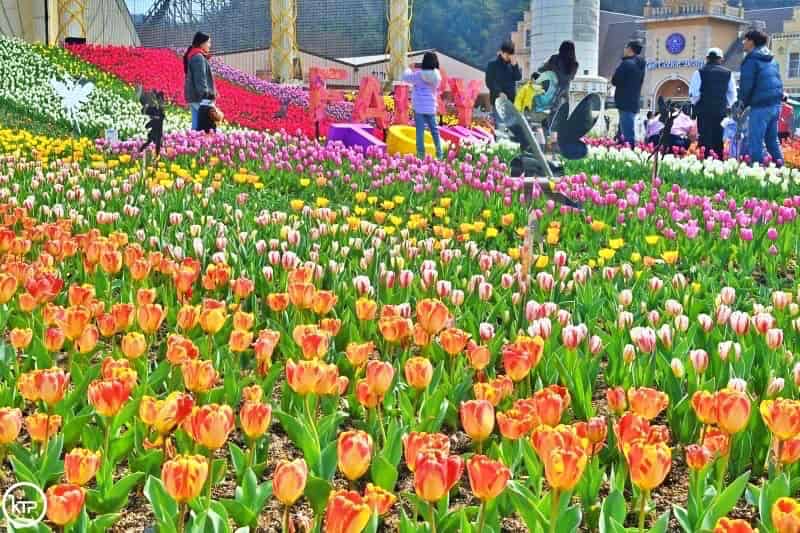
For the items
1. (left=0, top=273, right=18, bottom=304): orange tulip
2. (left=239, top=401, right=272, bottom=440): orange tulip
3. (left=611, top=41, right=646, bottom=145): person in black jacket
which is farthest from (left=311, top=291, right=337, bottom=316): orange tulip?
(left=611, top=41, right=646, bottom=145): person in black jacket

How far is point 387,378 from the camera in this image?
6.70ft

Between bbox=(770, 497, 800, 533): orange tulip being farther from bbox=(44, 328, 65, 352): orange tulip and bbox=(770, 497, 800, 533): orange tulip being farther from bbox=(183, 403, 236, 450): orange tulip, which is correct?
bbox=(44, 328, 65, 352): orange tulip

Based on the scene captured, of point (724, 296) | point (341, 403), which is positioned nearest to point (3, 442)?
point (341, 403)

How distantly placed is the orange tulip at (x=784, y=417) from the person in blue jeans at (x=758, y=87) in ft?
31.9

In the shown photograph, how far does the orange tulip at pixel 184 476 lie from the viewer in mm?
1462

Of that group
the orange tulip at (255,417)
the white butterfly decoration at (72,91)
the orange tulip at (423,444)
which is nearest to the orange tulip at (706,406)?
the orange tulip at (423,444)

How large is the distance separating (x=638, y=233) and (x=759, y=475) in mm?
3455

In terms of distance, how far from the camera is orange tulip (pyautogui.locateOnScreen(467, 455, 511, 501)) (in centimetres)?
147

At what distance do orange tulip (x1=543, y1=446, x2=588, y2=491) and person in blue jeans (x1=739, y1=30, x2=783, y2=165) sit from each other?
1016 cm

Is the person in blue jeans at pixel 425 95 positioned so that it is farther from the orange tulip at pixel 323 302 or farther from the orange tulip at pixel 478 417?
the orange tulip at pixel 478 417

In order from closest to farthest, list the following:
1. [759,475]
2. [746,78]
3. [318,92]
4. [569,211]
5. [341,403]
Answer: [759,475], [341,403], [569,211], [746,78], [318,92]

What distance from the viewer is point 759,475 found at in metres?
2.22

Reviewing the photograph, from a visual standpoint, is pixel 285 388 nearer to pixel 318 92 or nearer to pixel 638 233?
pixel 638 233

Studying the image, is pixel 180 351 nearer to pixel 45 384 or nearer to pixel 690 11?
pixel 45 384
